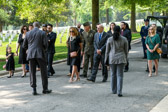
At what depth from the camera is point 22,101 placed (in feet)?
24.6

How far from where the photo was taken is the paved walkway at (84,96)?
6777 mm

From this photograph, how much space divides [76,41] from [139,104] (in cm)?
387

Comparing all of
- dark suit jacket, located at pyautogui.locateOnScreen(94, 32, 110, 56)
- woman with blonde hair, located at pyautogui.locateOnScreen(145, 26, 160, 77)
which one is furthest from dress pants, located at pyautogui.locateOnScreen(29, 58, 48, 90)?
woman with blonde hair, located at pyautogui.locateOnScreen(145, 26, 160, 77)

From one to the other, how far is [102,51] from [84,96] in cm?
233

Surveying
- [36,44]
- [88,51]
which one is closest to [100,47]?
[88,51]

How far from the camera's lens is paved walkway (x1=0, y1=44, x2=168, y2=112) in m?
6.78

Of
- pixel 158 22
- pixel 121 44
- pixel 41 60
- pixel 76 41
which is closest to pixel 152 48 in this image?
pixel 76 41

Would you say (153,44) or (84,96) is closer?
(84,96)

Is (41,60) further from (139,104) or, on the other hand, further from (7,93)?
(139,104)

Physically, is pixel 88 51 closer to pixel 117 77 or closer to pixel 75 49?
pixel 75 49

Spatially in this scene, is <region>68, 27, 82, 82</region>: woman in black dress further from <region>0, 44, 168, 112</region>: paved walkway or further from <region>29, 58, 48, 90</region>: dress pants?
<region>29, 58, 48, 90</region>: dress pants

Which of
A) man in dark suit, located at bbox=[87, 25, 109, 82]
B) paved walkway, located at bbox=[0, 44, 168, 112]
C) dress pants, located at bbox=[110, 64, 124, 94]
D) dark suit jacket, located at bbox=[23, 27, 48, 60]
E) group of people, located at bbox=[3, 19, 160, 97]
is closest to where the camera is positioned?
paved walkway, located at bbox=[0, 44, 168, 112]

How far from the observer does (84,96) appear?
311 inches

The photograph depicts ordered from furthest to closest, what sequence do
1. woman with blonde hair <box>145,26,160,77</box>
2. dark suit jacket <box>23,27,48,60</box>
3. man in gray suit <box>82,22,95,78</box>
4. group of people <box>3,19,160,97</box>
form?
1. woman with blonde hair <box>145,26,160,77</box>
2. man in gray suit <box>82,22,95,78</box>
3. dark suit jacket <box>23,27,48,60</box>
4. group of people <box>3,19,160,97</box>
